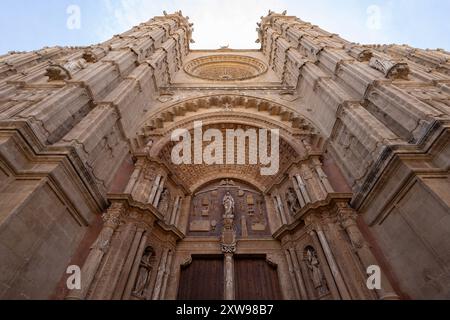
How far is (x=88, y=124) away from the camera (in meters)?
7.04

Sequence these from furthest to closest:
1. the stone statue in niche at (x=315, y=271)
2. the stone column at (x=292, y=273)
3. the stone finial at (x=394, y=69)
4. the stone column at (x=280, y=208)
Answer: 1. the stone column at (x=280, y=208)
2. the stone finial at (x=394, y=69)
3. the stone column at (x=292, y=273)
4. the stone statue in niche at (x=315, y=271)

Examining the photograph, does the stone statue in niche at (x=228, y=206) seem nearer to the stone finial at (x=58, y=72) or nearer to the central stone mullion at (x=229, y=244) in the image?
the central stone mullion at (x=229, y=244)

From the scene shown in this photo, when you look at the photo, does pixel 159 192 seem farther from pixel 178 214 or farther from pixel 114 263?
pixel 114 263

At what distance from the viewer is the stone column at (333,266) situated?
5.49 meters

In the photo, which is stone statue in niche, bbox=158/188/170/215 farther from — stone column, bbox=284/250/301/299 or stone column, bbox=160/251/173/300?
stone column, bbox=284/250/301/299

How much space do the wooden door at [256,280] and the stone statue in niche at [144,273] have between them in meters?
2.59

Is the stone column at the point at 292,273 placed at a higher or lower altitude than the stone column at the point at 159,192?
lower

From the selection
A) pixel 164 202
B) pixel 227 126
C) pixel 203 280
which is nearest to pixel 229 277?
pixel 203 280

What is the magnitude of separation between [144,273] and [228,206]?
12.5 ft

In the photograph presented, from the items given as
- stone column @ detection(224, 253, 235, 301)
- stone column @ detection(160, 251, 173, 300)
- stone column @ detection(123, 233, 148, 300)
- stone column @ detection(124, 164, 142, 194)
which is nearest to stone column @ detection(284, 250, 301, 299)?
stone column @ detection(224, 253, 235, 301)

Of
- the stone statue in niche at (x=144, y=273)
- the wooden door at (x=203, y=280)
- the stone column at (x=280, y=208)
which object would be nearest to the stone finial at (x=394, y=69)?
the stone column at (x=280, y=208)

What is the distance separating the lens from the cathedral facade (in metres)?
5.07

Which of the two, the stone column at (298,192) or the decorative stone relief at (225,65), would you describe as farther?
the decorative stone relief at (225,65)

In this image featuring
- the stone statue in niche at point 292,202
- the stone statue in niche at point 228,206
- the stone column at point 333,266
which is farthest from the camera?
the stone statue in niche at point 228,206
